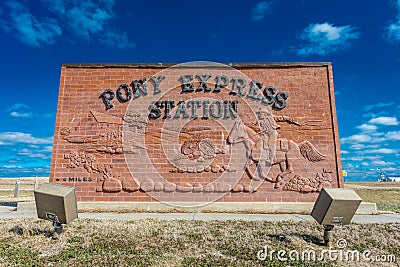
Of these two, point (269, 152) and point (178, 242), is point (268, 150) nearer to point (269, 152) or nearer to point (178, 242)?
point (269, 152)

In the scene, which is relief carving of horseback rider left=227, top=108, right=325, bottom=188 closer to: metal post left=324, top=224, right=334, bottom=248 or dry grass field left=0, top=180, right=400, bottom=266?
dry grass field left=0, top=180, right=400, bottom=266

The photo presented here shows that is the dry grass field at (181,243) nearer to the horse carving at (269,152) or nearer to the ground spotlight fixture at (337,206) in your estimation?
the ground spotlight fixture at (337,206)

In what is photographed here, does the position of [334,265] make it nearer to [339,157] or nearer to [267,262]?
[267,262]

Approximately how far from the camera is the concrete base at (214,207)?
27.0ft

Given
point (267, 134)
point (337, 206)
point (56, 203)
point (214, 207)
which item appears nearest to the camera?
point (337, 206)

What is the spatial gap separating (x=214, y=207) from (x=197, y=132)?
234cm

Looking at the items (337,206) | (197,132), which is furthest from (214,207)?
(337,206)

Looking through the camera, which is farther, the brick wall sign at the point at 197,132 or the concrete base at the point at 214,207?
the brick wall sign at the point at 197,132

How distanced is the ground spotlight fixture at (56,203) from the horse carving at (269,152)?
16.5 ft

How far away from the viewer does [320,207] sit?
4.77 metres

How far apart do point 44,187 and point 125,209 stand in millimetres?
3623

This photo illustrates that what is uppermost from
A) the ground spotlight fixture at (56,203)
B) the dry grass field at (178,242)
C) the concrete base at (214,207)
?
the ground spotlight fixture at (56,203)

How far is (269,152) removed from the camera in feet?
28.3

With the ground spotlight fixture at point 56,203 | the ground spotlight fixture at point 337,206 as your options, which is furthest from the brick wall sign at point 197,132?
the ground spotlight fixture at point 337,206
